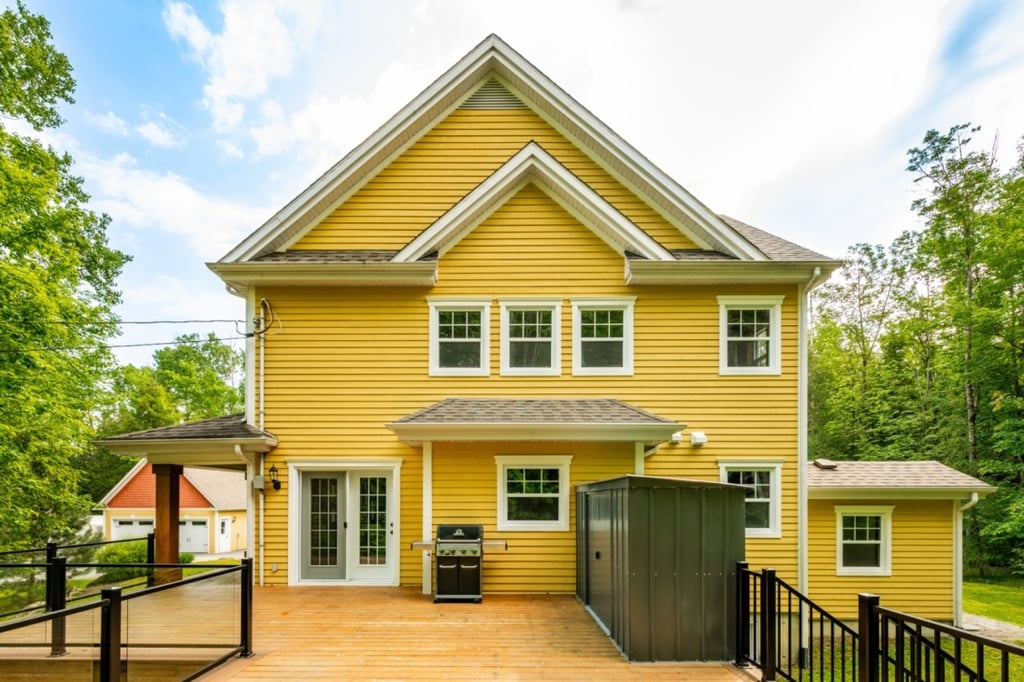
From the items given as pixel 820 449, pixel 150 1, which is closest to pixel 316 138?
pixel 150 1

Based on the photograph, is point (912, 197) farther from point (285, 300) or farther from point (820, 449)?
point (285, 300)

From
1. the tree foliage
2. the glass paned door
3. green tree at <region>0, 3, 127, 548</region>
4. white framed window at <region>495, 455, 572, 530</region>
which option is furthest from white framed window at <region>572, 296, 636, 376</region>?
the tree foliage

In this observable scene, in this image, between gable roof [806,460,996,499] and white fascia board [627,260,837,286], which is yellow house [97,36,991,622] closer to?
white fascia board [627,260,837,286]

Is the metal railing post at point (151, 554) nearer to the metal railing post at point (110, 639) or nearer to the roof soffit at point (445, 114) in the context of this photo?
the metal railing post at point (110, 639)

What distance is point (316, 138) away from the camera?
23.0m

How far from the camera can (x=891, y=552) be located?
35.5ft

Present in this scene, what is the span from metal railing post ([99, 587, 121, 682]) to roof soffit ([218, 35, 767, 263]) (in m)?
6.36

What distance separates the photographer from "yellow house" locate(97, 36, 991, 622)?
8805 millimetres

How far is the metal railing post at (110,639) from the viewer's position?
4109 millimetres

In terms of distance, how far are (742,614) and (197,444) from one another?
8.13 metres

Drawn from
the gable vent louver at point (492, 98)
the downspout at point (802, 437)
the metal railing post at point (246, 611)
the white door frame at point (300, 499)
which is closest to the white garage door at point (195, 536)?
the white door frame at point (300, 499)

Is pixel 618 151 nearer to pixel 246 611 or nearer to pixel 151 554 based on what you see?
pixel 246 611

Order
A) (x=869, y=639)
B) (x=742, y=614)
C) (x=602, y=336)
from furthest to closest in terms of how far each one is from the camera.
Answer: (x=602, y=336) < (x=742, y=614) < (x=869, y=639)

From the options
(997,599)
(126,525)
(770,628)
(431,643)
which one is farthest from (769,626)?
(126,525)
